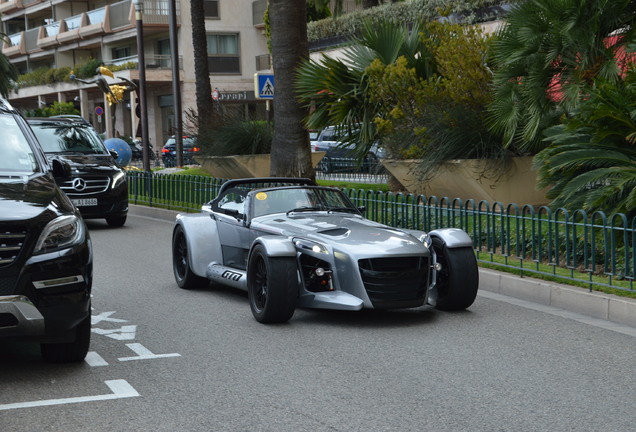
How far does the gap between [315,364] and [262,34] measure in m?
54.2

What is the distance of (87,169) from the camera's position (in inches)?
712

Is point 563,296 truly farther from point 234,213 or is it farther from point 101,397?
point 101,397

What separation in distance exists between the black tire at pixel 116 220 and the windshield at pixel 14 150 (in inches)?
409

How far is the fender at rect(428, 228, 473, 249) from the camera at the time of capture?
30.8 ft

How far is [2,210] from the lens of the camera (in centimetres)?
655

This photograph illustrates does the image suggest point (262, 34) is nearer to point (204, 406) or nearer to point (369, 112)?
point (369, 112)

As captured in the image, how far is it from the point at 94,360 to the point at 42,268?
125 cm

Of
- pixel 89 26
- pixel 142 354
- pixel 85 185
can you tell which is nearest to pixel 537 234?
pixel 142 354

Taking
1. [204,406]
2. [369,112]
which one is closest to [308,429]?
[204,406]

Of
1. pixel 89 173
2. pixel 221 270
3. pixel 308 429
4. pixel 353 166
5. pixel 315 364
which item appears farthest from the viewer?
pixel 353 166

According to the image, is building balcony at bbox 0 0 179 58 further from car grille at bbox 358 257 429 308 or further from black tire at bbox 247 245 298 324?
car grille at bbox 358 257 429 308

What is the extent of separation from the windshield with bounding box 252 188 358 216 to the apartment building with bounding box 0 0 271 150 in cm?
4273

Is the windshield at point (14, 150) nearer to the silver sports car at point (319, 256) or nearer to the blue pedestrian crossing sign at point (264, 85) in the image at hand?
the silver sports car at point (319, 256)

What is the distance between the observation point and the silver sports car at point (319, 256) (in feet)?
28.6
